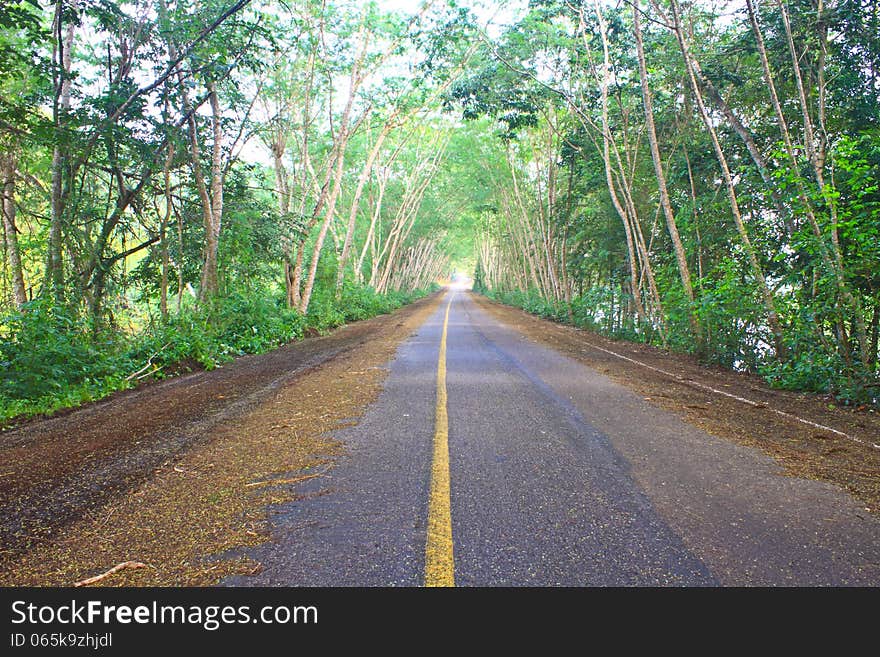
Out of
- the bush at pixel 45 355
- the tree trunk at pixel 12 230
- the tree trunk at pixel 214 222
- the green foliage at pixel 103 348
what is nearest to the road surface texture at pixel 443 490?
the green foliage at pixel 103 348

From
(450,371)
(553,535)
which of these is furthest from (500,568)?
(450,371)

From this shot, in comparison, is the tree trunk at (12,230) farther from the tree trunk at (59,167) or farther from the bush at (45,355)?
the bush at (45,355)

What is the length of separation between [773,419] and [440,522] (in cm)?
481

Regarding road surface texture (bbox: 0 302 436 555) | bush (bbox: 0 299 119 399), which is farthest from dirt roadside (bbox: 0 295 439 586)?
bush (bbox: 0 299 119 399)

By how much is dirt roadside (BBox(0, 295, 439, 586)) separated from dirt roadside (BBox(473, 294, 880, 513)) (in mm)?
3924

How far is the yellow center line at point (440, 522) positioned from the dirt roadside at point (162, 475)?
0.88 m

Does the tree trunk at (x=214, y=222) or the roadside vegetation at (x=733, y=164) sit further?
the tree trunk at (x=214, y=222)

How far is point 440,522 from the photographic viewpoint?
9.96ft

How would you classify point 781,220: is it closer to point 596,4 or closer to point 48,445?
point 596,4

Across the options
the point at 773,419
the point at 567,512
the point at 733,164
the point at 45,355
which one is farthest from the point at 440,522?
the point at 733,164

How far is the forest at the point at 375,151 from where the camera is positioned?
723 cm

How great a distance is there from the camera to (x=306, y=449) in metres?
4.47

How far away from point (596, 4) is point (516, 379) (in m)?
10.1

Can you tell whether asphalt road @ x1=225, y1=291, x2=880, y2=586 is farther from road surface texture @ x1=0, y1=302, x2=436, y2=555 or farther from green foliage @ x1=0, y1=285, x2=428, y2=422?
green foliage @ x1=0, y1=285, x2=428, y2=422
